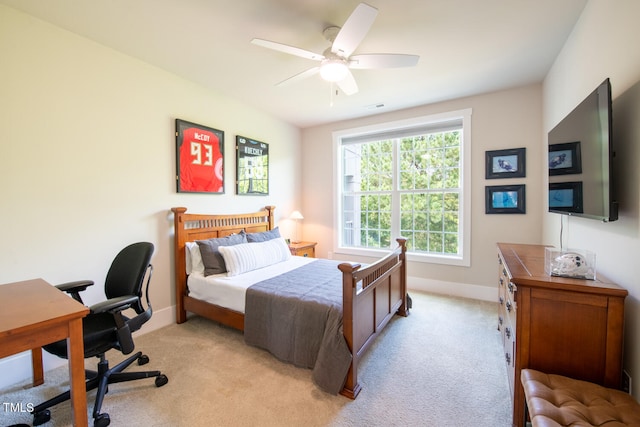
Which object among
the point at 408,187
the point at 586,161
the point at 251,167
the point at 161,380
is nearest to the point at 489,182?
the point at 408,187

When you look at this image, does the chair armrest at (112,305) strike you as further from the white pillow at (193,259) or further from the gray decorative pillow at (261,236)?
the gray decorative pillow at (261,236)

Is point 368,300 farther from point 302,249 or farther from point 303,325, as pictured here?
point 302,249

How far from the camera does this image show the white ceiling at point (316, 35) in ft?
6.06

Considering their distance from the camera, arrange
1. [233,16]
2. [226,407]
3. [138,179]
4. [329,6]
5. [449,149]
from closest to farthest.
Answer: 1. [226,407]
2. [329,6]
3. [233,16]
4. [138,179]
5. [449,149]

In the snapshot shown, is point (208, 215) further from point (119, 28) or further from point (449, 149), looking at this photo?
point (449, 149)

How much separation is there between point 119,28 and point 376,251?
389 centimetres

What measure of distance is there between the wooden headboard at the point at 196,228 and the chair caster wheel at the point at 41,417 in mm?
1288

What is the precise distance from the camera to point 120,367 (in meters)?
1.91

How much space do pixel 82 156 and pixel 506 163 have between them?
444cm

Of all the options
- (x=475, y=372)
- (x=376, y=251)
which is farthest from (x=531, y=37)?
(x=376, y=251)

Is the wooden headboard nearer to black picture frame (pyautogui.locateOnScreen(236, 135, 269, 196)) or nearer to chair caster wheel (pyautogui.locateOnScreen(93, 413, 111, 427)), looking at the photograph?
black picture frame (pyautogui.locateOnScreen(236, 135, 269, 196))

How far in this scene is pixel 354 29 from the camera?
1.67 metres

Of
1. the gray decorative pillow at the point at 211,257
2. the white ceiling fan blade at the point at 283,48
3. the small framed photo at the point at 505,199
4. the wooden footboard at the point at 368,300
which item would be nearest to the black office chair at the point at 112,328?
the gray decorative pillow at the point at 211,257

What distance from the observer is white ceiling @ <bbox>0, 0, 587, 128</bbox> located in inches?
72.7
